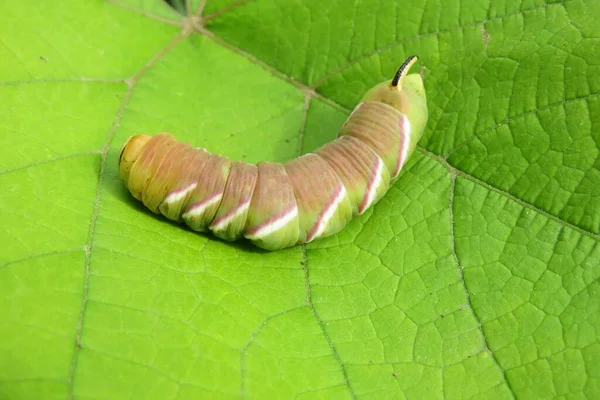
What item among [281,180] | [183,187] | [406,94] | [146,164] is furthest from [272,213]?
[406,94]

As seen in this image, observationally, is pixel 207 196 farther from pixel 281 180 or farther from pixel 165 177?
pixel 281 180

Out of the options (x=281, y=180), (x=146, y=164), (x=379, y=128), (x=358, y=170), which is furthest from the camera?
(x=379, y=128)

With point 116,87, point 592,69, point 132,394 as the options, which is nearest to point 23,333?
point 132,394

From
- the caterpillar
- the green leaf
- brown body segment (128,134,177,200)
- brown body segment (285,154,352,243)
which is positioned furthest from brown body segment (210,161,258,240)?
brown body segment (128,134,177,200)

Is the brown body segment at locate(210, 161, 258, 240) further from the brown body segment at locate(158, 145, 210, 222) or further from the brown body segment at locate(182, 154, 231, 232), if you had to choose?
the brown body segment at locate(158, 145, 210, 222)

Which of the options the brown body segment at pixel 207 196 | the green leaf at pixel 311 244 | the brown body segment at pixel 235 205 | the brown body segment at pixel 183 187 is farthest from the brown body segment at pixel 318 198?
the brown body segment at pixel 183 187

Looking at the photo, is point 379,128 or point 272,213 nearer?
point 272,213

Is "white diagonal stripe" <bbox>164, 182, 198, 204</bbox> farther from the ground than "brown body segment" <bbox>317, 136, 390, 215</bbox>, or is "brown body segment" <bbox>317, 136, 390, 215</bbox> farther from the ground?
"brown body segment" <bbox>317, 136, 390, 215</bbox>
